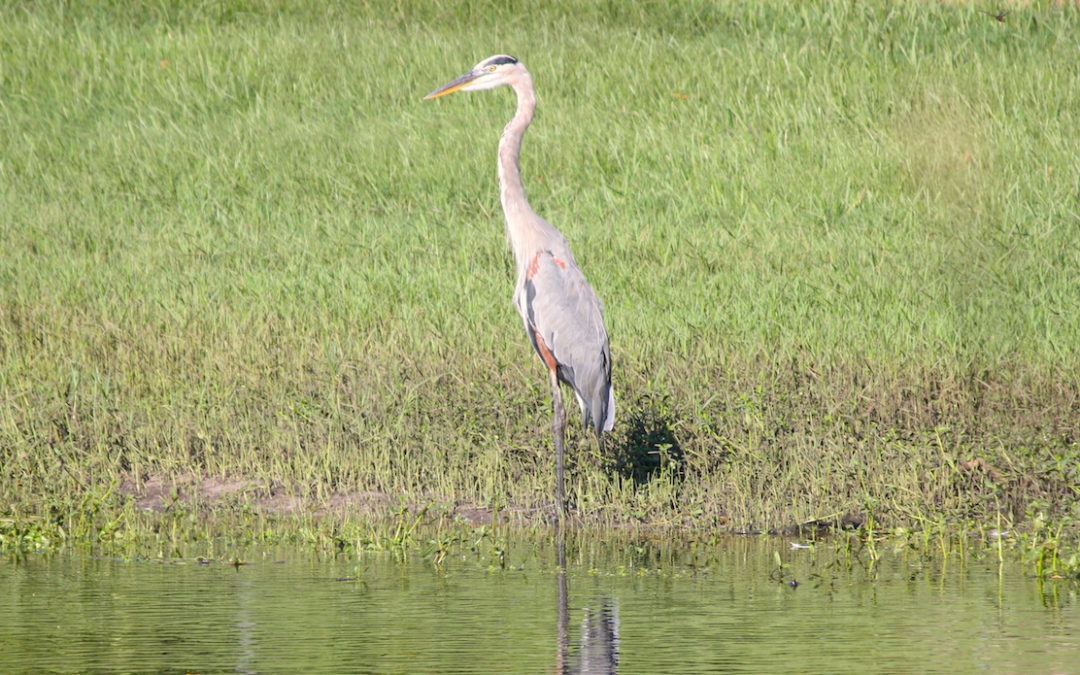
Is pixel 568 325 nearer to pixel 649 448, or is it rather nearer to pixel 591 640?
pixel 649 448

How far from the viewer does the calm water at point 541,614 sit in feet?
15.3

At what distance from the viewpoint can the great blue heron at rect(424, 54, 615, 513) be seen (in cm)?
792

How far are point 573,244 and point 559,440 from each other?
171 inches

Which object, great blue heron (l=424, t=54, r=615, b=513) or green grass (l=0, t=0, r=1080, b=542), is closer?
green grass (l=0, t=0, r=1080, b=542)

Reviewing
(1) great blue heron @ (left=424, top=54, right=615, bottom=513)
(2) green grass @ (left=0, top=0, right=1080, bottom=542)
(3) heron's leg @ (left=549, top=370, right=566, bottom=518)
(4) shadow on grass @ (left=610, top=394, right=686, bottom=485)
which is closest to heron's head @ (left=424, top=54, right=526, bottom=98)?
(1) great blue heron @ (left=424, top=54, right=615, bottom=513)

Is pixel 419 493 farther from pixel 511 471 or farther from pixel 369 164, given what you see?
pixel 369 164

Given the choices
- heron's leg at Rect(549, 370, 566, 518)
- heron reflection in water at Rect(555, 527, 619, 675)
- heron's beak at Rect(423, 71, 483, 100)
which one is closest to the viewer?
heron reflection in water at Rect(555, 527, 619, 675)

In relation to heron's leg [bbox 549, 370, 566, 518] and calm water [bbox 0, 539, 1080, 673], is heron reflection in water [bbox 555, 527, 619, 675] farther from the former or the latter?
heron's leg [bbox 549, 370, 566, 518]

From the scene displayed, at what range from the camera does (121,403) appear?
8.37 meters

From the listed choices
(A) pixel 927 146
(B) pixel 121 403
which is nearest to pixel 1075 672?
(B) pixel 121 403

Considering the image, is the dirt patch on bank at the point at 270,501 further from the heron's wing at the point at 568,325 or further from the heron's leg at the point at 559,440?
the heron's wing at the point at 568,325

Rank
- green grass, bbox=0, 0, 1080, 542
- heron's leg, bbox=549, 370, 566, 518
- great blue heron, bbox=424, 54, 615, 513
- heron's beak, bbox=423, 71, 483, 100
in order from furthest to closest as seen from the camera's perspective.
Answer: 1. heron's beak, bbox=423, 71, 483, 100
2. great blue heron, bbox=424, 54, 615, 513
3. green grass, bbox=0, 0, 1080, 542
4. heron's leg, bbox=549, 370, 566, 518

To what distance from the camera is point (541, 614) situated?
5355 millimetres

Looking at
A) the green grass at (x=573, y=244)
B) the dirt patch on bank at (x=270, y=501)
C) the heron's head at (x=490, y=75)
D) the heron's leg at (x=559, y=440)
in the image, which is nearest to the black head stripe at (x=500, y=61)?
the heron's head at (x=490, y=75)
